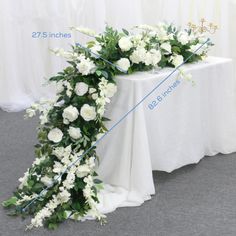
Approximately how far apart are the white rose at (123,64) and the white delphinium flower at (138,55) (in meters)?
0.05

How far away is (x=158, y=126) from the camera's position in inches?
93.5

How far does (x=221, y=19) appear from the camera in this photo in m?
3.81

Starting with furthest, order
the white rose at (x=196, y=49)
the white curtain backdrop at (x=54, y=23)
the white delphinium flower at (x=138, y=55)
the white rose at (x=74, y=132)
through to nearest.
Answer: the white curtain backdrop at (x=54, y=23) → the white rose at (x=196, y=49) → the white delphinium flower at (x=138, y=55) → the white rose at (x=74, y=132)

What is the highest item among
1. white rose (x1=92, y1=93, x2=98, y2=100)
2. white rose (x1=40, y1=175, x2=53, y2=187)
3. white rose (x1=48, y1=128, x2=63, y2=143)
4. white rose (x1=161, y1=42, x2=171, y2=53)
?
white rose (x1=161, y1=42, x2=171, y2=53)

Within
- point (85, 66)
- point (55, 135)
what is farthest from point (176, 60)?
point (55, 135)

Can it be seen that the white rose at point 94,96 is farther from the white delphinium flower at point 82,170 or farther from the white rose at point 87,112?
the white delphinium flower at point 82,170

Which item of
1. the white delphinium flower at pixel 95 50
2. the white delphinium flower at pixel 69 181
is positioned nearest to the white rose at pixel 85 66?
the white delphinium flower at pixel 95 50

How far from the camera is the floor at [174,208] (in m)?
2.06

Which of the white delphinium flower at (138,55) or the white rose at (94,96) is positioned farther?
the white delphinium flower at (138,55)

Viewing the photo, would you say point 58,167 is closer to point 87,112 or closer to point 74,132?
point 74,132

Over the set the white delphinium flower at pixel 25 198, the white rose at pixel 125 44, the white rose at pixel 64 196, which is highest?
the white rose at pixel 125 44

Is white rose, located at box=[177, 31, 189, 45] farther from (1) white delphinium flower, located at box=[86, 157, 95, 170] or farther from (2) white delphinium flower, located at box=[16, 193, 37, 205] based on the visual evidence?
(2) white delphinium flower, located at box=[16, 193, 37, 205]

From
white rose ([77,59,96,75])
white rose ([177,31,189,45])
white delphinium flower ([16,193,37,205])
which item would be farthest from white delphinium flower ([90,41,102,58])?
white delphinium flower ([16,193,37,205])

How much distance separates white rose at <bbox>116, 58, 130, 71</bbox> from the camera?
7.38ft
